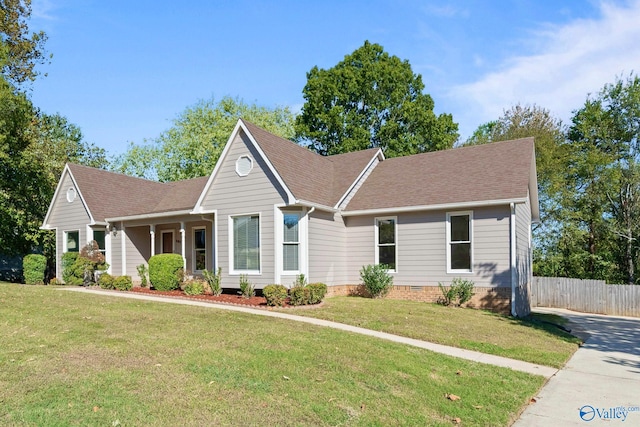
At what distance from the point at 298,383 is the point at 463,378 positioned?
2698mm

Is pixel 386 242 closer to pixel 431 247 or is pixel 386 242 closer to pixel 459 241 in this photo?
pixel 431 247

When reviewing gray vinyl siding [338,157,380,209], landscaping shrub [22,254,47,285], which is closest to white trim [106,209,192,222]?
landscaping shrub [22,254,47,285]

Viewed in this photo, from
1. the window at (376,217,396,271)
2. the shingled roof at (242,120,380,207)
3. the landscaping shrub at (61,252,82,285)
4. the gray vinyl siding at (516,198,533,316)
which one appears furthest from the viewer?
the landscaping shrub at (61,252,82,285)

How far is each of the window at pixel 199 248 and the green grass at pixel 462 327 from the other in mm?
7949

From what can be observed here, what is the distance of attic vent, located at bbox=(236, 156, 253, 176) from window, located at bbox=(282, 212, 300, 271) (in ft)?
7.18

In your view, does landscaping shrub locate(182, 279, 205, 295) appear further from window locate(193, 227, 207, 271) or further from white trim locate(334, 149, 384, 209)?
white trim locate(334, 149, 384, 209)

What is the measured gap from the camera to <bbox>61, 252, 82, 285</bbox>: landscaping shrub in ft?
71.4

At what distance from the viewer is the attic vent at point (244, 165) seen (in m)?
16.7

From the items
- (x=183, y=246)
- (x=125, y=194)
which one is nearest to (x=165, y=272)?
(x=183, y=246)

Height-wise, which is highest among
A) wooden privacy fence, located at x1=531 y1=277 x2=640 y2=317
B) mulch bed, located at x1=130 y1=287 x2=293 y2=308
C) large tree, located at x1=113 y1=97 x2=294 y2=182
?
large tree, located at x1=113 y1=97 x2=294 y2=182

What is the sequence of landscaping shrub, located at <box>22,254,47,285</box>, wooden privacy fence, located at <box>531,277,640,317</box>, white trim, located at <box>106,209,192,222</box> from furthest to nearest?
landscaping shrub, located at <box>22,254,47,285</box> → wooden privacy fence, located at <box>531,277,640,317</box> → white trim, located at <box>106,209,192,222</box>

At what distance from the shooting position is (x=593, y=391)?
7.33 metres

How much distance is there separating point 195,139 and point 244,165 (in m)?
25.9

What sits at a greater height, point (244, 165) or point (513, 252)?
point (244, 165)
